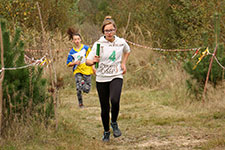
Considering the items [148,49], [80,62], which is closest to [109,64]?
[80,62]

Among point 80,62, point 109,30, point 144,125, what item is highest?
point 109,30

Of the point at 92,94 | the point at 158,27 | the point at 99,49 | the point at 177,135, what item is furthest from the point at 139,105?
the point at 158,27

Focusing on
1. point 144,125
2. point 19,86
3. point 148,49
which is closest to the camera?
point 19,86

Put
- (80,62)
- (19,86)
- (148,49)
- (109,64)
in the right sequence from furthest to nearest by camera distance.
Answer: (148,49) → (80,62) → (19,86) → (109,64)

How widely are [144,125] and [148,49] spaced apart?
Result: 6.99m

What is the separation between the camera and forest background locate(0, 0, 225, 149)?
20.2 feet

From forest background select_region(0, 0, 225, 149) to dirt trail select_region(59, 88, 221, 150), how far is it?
0.47 m

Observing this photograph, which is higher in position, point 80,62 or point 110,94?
point 80,62

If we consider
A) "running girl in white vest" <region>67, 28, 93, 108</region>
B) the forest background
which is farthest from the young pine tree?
"running girl in white vest" <region>67, 28, 93, 108</region>

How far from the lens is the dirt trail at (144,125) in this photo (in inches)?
236

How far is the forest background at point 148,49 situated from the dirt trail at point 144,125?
473 millimetres

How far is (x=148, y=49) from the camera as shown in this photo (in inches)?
556

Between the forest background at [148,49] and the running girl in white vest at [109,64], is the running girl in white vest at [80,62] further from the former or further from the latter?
the running girl in white vest at [109,64]

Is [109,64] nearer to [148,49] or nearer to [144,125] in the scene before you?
[144,125]
